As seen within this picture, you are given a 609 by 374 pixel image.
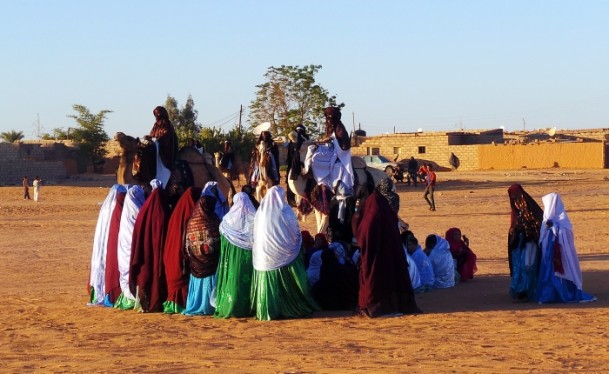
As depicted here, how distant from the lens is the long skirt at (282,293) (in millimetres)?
9742

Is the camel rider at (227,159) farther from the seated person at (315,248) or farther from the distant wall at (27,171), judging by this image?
the distant wall at (27,171)

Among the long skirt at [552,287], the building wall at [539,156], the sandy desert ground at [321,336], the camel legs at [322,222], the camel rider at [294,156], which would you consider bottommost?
the sandy desert ground at [321,336]

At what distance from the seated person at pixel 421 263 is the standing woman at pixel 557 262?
58.0 inches

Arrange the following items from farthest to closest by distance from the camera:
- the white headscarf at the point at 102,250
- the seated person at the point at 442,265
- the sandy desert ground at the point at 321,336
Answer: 1. the seated person at the point at 442,265
2. the white headscarf at the point at 102,250
3. the sandy desert ground at the point at 321,336

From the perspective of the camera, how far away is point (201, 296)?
33.4 feet

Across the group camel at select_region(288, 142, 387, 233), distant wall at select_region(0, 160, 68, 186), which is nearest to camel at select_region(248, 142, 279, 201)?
camel at select_region(288, 142, 387, 233)

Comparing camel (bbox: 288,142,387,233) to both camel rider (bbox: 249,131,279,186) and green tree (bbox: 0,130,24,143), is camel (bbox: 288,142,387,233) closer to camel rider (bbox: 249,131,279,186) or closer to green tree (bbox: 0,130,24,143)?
camel rider (bbox: 249,131,279,186)

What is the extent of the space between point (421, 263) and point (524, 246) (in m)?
1.36

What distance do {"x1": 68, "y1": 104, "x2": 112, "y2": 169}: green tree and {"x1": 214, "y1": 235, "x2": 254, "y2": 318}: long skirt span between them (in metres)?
46.9

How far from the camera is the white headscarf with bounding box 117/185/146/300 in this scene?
10.7 meters

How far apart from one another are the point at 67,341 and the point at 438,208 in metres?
18.5

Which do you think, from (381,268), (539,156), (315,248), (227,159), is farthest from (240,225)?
(539,156)

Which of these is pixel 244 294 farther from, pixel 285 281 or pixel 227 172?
pixel 227 172

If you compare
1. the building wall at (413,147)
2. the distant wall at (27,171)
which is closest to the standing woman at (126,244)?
the distant wall at (27,171)
